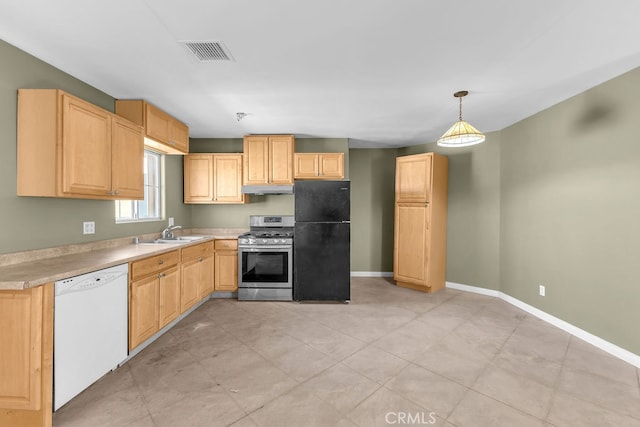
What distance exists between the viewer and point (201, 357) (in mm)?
2445

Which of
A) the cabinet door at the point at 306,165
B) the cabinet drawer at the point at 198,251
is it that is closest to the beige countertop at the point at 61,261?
the cabinet drawer at the point at 198,251

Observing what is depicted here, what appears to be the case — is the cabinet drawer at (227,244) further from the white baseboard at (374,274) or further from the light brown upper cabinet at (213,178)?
the white baseboard at (374,274)

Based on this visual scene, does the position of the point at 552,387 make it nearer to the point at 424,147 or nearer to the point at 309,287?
the point at 309,287

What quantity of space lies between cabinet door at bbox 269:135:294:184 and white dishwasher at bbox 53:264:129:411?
2439mm

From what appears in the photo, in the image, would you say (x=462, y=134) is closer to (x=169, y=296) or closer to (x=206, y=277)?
(x=169, y=296)

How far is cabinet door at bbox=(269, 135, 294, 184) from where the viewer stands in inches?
168

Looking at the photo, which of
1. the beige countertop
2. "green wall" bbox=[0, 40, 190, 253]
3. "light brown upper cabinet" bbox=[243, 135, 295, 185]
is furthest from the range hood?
"green wall" bbox=[0, 40, 190, 253]

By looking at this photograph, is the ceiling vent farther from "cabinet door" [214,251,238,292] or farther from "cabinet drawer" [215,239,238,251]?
"cabinet door" [214,251,238,292]

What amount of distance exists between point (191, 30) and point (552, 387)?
3649 millimetres

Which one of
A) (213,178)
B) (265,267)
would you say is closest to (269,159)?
(213,178)

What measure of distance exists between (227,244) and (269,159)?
1.44 meters

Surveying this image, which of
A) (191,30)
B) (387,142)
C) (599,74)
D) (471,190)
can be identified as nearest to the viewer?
(191,30)

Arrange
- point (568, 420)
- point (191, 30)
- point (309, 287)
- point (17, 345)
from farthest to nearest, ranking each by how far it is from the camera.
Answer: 1. point (309, 287)
2. point (191, 30)
3. point (568, 420)
4. point (17, 345)

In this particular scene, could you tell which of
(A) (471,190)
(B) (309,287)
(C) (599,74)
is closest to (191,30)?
(B) (309,287)
